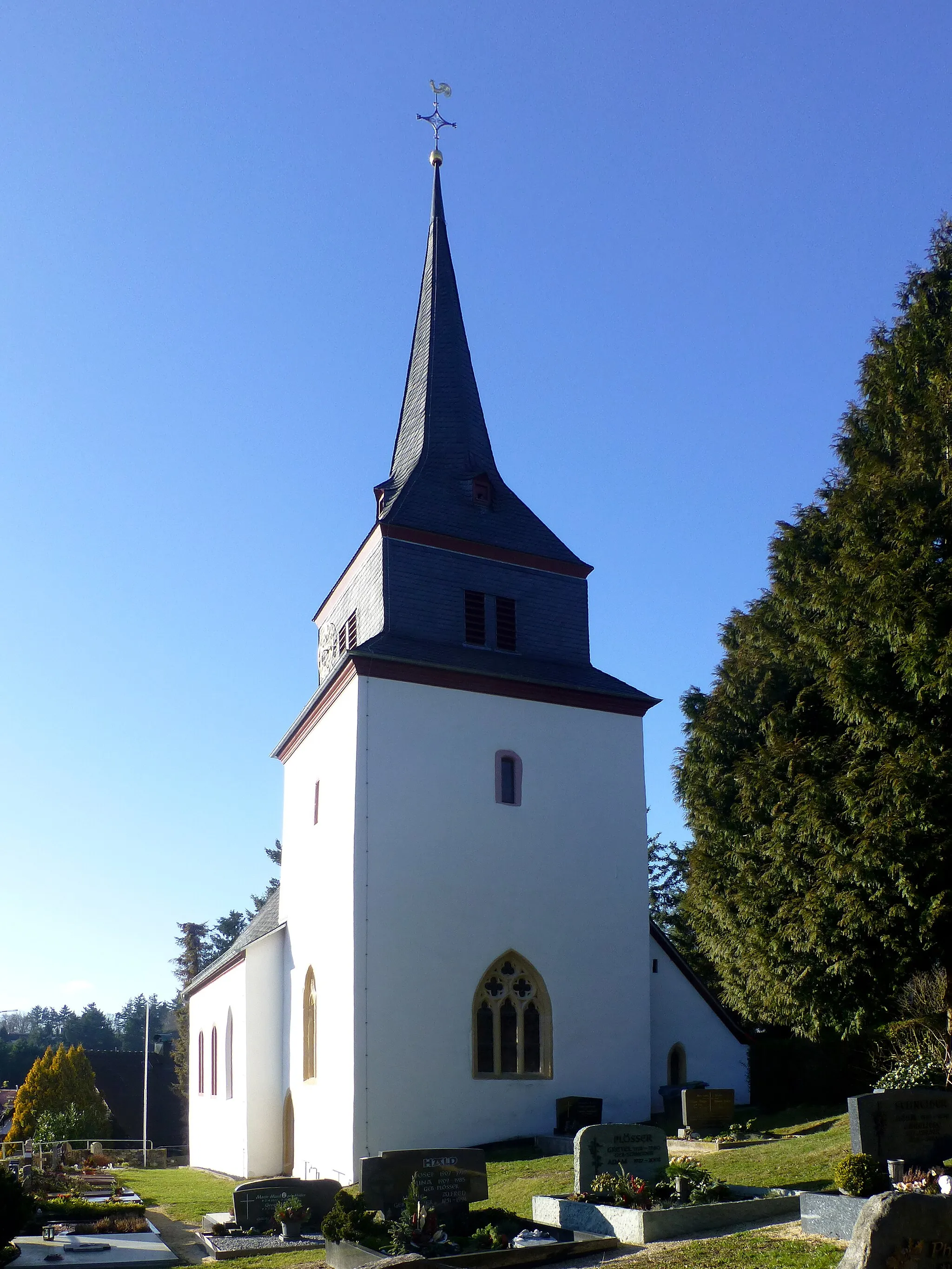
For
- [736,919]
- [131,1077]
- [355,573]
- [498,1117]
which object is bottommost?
[131,1077]

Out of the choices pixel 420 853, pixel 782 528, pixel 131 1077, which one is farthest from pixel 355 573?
pixel 131 1077

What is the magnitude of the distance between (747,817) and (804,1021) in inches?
136

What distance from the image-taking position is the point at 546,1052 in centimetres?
2180

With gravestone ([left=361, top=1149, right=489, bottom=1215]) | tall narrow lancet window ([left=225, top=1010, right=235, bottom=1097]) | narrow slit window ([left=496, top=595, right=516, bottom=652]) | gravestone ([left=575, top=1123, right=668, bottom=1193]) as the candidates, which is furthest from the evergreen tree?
gravestone ([left=575, top=1123, right=668, bottom=1193])

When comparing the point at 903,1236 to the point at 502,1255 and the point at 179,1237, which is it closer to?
the point at 502,1255

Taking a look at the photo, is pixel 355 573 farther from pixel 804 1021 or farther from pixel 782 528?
pixel 804 1021

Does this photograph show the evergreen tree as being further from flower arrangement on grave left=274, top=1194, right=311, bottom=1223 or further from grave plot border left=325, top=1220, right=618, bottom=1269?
grave plot border left=325, top=1220, right=618, bottom=1269

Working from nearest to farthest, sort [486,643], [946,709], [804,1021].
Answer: [946,709] → [804,1021] → [486,643]

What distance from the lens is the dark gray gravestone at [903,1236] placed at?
24.7 feet

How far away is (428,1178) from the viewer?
13555 mm

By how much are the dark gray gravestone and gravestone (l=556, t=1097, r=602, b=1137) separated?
13987 mm

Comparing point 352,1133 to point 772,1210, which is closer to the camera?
point 772,1210

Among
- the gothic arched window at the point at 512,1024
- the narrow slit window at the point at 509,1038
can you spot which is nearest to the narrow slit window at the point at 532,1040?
the gothic arched window at the point at 512,1024

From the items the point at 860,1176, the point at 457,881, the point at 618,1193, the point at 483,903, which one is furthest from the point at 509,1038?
the point at 860,1176
